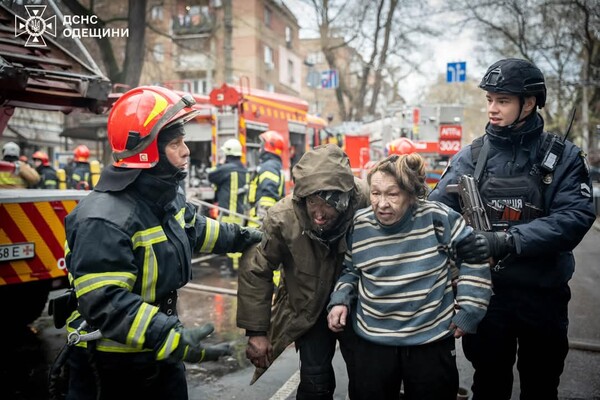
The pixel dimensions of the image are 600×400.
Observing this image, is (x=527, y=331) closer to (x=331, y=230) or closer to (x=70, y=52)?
(x=331, y=230)

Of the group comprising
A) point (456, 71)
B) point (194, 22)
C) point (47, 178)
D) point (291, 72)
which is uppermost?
point (291, 72)

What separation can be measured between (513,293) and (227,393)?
224 centimetres

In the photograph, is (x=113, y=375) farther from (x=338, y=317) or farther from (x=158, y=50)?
(x=158, y=50)

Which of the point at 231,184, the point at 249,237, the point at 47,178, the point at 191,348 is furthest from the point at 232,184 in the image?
the point at 191,348

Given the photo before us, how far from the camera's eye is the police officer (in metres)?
2.56

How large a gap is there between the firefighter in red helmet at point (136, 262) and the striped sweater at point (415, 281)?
2.43 ft

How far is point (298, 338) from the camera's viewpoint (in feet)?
9.25

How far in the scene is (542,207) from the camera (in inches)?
103

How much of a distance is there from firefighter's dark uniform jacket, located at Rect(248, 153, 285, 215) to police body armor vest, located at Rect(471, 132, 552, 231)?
4.31m

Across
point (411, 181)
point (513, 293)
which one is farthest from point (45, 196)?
point (513, 293)

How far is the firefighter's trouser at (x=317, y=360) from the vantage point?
2.74 meters

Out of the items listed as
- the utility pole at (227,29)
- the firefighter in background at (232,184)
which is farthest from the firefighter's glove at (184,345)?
the utility pole at (227,29)

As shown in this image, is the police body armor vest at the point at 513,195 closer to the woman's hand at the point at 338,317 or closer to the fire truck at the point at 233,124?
the woman's hand at the point at 338,317

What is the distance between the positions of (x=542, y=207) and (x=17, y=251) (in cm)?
A: 355
